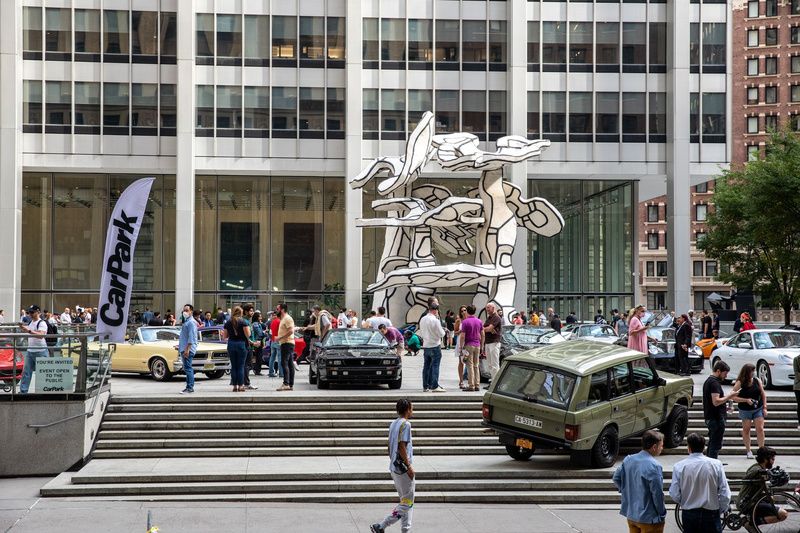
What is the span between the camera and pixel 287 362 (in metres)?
20.8

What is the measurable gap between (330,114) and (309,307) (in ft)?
32.7

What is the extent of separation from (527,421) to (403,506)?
469 centimetres

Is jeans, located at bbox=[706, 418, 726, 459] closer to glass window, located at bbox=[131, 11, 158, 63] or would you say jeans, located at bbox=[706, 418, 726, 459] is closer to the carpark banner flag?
the carpark banner flag

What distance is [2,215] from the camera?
4788cm

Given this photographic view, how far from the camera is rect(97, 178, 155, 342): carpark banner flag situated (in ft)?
60.2

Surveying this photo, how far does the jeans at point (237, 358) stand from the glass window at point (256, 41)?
32.5 meters

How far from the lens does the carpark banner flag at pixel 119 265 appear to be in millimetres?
18359

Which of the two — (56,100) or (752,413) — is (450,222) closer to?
(752,413)

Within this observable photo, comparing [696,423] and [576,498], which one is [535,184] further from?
[576,498]

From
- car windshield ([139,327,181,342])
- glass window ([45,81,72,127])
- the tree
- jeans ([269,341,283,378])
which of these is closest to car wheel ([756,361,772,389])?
jeans ([269,341,283,378])

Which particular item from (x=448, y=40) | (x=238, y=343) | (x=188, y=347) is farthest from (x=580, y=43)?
(x=188, y=347)

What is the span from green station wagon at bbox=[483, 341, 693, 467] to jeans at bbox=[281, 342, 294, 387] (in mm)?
6215

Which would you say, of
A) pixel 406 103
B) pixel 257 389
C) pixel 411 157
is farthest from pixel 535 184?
pixel 257 389

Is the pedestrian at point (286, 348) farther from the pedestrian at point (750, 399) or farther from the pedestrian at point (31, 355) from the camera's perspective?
the pedestrian at point (750, 399)
